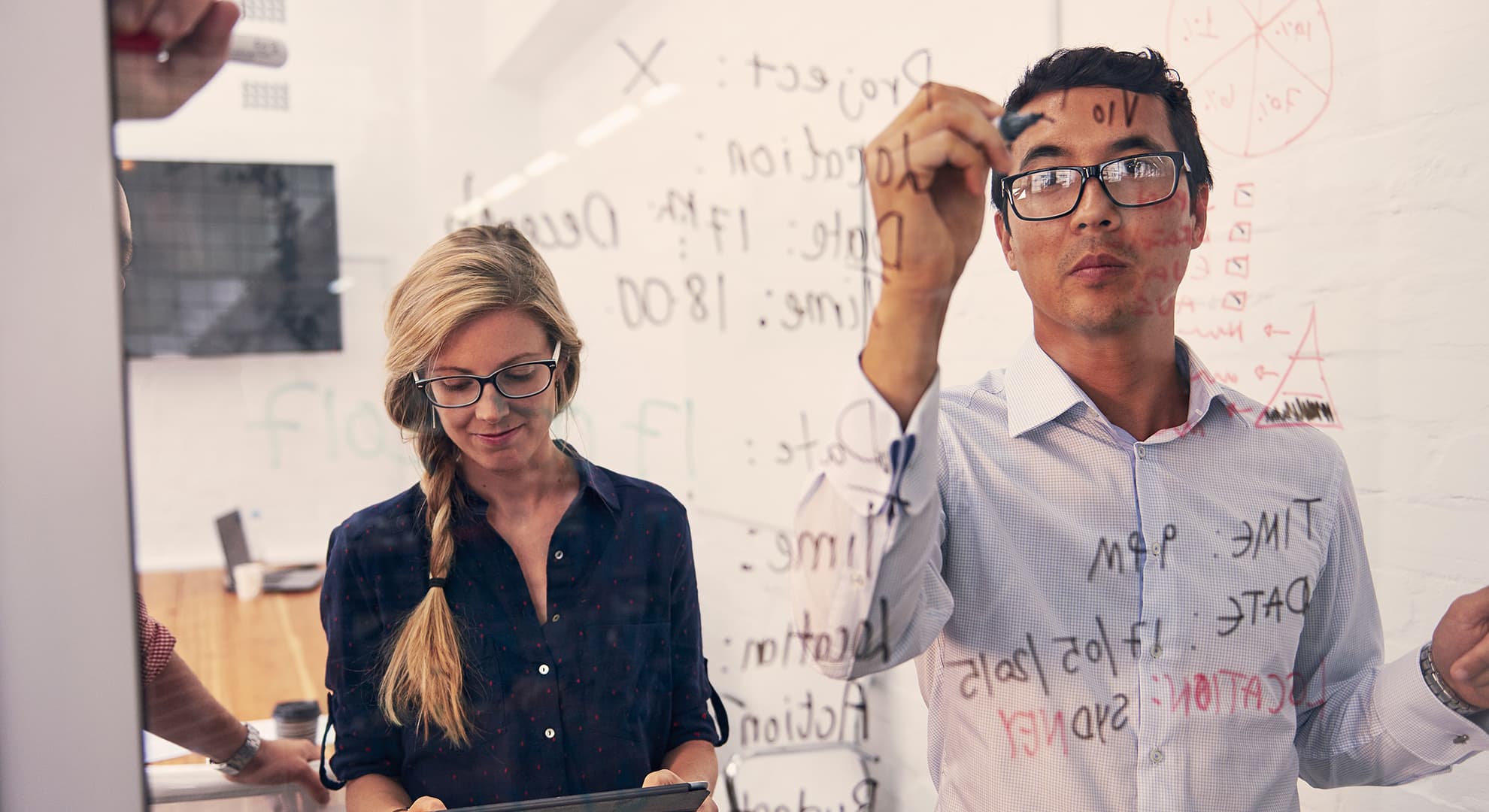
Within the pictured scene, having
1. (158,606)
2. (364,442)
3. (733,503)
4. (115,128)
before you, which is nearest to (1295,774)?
(733,503)

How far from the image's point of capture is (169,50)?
66cm

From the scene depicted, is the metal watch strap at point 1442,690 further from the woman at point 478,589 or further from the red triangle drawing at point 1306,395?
the woman at point 478,589

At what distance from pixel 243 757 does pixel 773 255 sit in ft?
1.95

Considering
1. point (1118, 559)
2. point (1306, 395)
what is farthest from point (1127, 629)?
point (1306, 395)

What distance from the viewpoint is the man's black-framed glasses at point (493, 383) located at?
0.70 m

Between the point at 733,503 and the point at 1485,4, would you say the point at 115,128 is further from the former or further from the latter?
the point at 1485,4

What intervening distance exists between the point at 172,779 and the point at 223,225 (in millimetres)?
421

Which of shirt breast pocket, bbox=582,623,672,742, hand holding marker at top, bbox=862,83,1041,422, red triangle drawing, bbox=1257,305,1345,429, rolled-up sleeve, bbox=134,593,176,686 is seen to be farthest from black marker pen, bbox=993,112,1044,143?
rolled-up sleeve, bbox=134,593,176,686

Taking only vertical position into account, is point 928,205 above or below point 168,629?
above

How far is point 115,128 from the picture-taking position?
634 mm

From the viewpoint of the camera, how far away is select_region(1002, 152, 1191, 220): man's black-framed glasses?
80cm

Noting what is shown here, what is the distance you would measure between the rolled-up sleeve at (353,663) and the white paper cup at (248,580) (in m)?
0.05

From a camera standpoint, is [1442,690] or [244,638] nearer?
[244,638]

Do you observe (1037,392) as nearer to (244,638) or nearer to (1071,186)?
(1071,186)
